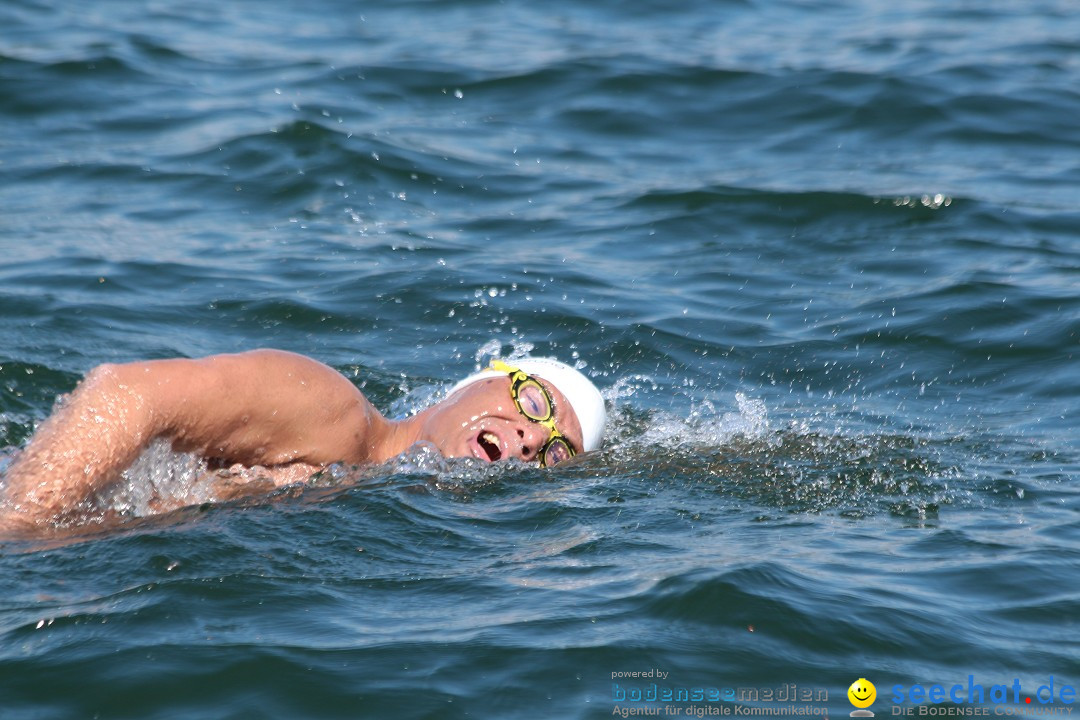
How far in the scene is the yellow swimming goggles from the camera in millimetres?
6152

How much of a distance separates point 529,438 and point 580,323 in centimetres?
285

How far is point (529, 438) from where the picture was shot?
241 inches

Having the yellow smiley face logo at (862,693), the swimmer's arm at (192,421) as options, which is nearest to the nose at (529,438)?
the swimmer's arm at (192,421)

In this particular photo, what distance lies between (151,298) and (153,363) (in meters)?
4.21

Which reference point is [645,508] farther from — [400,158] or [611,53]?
[611,53]

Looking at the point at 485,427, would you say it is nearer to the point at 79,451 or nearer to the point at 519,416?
the point at 519,416

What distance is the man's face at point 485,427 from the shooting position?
5.93 meters

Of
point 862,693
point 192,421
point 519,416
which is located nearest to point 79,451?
point 192,421

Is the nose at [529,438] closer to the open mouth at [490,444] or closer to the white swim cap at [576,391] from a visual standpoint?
the open mouth at [490,444]

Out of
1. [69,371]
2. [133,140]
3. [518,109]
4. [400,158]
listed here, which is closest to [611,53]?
[518,109]

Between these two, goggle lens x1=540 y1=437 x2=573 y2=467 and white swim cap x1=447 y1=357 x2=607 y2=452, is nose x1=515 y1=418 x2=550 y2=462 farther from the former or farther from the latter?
white swim cap x1=447 y1=357 x2=607 y2=452

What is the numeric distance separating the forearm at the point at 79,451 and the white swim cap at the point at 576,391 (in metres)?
1.87

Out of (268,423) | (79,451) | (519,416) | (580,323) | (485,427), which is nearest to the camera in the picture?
(79,451)

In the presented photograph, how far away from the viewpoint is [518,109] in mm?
13266
